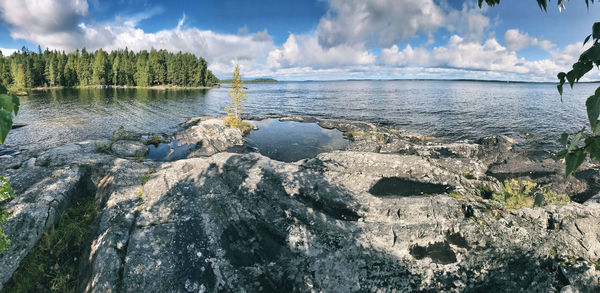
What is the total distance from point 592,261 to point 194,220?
1014cm

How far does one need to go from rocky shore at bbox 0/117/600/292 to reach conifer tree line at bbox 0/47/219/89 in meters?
119

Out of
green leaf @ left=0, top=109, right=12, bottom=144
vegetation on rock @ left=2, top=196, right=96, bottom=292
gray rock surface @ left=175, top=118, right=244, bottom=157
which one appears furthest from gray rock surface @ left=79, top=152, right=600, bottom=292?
gray rock surface @ left=175, top=118, right=244, bottom=157

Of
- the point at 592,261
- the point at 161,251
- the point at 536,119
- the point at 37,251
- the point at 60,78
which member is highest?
the point at 60,78

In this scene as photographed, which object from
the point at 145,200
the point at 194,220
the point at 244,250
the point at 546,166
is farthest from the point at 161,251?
the point at 546,166

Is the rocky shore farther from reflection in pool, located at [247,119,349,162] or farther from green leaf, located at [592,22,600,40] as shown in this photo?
reflection in pool, located at [247,119,349,162]

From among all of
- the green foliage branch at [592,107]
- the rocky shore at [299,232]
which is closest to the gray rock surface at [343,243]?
the rocky shore at [299,232]

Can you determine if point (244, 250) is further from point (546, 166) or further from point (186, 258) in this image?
point (546, 166)

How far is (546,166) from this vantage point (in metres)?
14.7

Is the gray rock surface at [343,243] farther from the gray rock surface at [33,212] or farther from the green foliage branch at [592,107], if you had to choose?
the green foliage branch at [592,107]

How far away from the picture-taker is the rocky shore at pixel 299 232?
226 inches

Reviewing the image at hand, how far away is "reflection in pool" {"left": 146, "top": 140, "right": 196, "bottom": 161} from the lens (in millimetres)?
19438

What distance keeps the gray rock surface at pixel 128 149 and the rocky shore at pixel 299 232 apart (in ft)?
24.2

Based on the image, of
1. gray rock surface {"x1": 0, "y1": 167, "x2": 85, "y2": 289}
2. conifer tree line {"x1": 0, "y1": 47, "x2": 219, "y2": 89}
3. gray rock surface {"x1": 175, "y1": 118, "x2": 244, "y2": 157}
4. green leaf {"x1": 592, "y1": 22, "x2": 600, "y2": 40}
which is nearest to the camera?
green leaf {"x1": 592, "y1": 22, "x2": 600, "y2": 40}

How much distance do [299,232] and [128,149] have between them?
1758 centimetres
